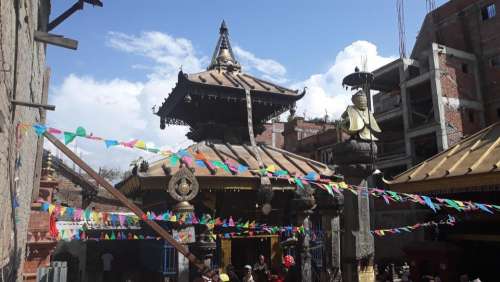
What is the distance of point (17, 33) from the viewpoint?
17.5 feet

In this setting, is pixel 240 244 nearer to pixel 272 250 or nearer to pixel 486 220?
pixel 272 250

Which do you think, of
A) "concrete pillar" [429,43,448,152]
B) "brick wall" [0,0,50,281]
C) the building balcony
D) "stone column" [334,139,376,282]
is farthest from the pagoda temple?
the building balcony

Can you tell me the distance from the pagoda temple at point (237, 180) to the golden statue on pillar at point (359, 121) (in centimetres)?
251

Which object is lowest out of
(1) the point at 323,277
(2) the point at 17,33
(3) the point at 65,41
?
(1) the point at 323,277

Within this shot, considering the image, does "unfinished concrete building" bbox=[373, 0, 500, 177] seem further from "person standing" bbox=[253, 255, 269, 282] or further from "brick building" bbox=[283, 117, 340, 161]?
"person standing" bbox=[253, 255, 269, 282]

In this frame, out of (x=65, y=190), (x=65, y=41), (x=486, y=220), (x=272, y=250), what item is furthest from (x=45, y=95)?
(x=65, y=190)

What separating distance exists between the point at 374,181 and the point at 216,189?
20.2m

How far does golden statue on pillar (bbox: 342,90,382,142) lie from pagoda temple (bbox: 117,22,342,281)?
8.25ft

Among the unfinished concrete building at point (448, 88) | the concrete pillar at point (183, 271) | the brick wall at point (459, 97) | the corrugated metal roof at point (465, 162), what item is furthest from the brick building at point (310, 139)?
the concrete pillar at point (183, 271)

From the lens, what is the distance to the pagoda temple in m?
11.7

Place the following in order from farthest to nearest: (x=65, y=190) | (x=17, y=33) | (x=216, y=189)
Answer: (x=65, y=190) < (x=216, y=189) < (x=17, y=33)

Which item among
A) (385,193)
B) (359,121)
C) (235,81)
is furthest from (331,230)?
(235,81)

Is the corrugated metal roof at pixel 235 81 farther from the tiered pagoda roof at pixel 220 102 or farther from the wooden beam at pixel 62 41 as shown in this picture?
the wooden beam at pixel 62 41

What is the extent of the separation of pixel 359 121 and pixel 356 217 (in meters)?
2.20
